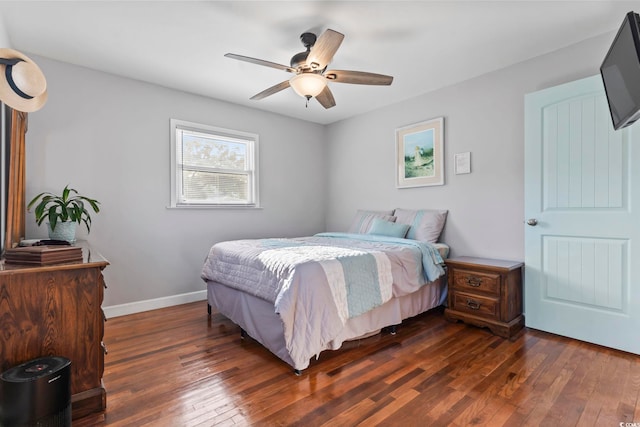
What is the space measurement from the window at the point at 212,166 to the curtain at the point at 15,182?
1.31 m

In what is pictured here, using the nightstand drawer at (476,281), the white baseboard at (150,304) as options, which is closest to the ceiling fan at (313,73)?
the nightstand drawer at (476,281)

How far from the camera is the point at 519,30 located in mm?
2438

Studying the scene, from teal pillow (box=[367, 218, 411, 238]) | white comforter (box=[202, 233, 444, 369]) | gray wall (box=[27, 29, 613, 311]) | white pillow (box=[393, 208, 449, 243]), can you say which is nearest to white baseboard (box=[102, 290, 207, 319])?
gray wall (box=[27, 29, 613, 311])

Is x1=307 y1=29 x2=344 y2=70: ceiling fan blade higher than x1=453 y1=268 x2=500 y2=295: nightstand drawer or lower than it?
higher

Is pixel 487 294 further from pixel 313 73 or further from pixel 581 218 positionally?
pixel 313 73

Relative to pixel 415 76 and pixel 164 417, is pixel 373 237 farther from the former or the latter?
pixel 164 417

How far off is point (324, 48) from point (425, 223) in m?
2.21

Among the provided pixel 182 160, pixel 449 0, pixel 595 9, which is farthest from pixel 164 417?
pixel 595 9

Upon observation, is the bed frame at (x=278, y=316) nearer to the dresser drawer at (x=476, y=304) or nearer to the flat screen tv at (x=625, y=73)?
the dresser drawer at (x=476, y=304)

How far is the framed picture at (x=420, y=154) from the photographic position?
359cm

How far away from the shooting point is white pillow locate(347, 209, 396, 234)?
3.95 meters

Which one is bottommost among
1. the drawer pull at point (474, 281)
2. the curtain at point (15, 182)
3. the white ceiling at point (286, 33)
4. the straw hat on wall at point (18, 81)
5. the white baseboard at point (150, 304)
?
the white baseboard at point (150, 304)

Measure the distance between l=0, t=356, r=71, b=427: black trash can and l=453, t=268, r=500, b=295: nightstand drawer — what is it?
115 inches

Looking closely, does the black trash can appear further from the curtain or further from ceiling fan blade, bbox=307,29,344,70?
ceiling fan blade, bbox=307,29,344,70
